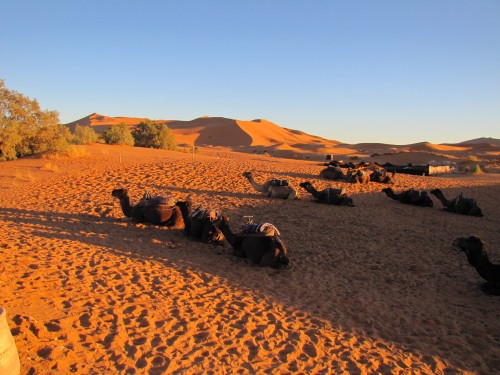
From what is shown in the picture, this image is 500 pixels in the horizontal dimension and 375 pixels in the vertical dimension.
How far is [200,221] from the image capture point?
30.0 feet

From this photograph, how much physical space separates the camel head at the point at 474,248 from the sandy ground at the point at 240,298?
1.89 ft

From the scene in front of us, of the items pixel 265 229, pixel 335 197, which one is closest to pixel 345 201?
pixel 335 197

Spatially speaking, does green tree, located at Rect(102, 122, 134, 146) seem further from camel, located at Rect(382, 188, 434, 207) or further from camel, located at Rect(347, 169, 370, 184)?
camel, located at Rect(382, 188, 434, 207)

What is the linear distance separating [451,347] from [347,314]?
1.36 meters

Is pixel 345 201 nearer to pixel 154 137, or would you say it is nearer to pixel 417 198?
pixel 417 198

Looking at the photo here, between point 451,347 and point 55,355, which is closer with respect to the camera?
point 55,355

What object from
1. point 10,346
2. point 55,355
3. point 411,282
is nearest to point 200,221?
point 411,282

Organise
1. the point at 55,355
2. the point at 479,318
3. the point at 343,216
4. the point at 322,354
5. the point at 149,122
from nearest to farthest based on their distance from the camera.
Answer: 1. the point at 55,355
2. the point at 322,354
3. the point at 479,318
4. the point at 343,216
5. the point at 149,122

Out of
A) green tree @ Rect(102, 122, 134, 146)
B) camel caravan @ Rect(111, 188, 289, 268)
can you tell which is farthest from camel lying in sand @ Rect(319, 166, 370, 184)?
green tree @ Rect(102, 122, 134, 146)

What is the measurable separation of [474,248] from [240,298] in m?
4.05

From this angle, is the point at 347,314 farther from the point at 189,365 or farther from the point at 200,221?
the point at 200,221

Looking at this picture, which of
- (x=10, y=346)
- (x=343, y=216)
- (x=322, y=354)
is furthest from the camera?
(x=343, y=216)

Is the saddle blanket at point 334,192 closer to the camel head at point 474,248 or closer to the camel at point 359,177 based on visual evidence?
the camel at point 359,177

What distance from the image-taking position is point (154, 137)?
34.4 m
